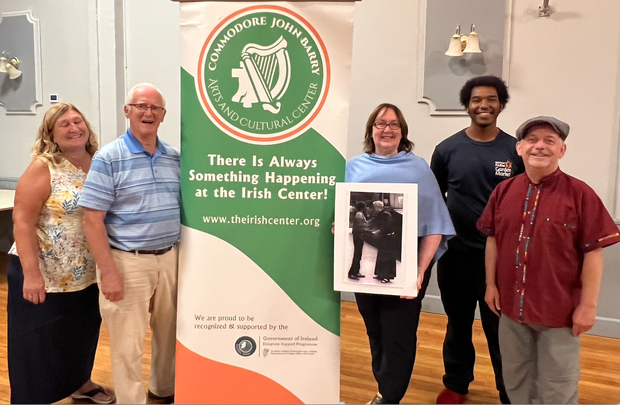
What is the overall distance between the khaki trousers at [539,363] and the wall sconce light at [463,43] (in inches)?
82.4

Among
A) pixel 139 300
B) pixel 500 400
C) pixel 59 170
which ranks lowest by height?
pixel 500 400

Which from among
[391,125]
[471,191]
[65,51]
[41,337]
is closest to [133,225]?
[41,337]

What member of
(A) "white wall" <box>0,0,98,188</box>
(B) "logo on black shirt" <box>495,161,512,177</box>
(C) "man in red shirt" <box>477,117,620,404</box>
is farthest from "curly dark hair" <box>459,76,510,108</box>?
(A) "white wall" <box>0,0,98,188</box>

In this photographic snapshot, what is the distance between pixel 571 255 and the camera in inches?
63.5

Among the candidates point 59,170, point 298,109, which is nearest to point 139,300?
point 59,170

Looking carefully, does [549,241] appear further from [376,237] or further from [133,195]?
[133,195]

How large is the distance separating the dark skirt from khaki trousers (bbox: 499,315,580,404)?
176cm

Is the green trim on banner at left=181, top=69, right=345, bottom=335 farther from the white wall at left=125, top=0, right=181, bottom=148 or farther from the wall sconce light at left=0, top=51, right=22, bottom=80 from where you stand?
the wall sconce light at left=0, top=51, right=22, bottom=80

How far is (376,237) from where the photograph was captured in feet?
5.31

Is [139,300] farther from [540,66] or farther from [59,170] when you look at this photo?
[540,66]

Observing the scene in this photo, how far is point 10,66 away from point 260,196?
4153mm

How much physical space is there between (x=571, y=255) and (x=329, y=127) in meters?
0.97

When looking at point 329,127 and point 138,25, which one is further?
point 138,25

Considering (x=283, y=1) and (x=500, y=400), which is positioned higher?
(x=283, y=1)
